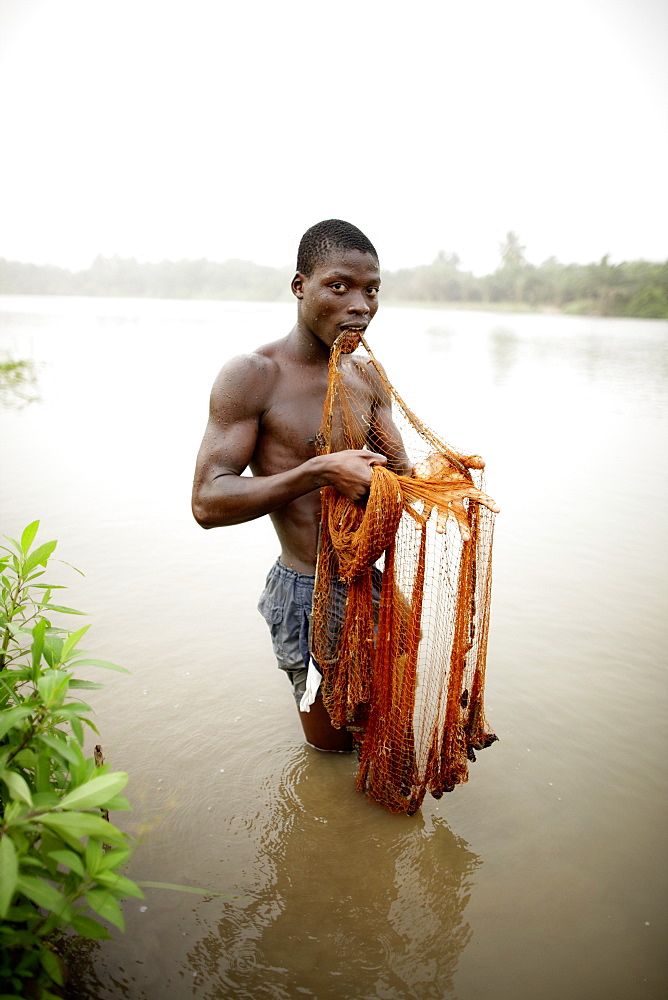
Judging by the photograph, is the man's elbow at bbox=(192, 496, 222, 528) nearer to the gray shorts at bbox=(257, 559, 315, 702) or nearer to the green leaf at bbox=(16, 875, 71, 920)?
the gray shorts at bbox=(257, 559, 315, 702)

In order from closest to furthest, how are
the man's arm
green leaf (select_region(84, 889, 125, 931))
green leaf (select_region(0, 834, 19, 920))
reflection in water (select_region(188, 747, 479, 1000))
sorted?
green leaf (select_region(0, 834, 19, 920)) < green leaf (select_region(84, 889, 125, 931)) < reflection in water (select_region(188, 747, 479, 1000)) < the man's arm

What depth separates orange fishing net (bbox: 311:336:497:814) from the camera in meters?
2.05

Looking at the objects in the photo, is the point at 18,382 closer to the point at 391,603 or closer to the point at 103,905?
the point at 391,603

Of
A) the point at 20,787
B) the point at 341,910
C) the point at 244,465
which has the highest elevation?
the point at 244,465

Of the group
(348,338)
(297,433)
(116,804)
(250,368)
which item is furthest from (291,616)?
(116,804)

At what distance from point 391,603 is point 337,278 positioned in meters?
1.04

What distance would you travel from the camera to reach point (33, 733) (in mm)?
1462

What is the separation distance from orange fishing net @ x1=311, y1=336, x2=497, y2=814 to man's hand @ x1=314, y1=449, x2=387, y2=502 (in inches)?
1.5

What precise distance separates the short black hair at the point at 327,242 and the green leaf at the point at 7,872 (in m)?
1.79

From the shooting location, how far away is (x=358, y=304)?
2.21m

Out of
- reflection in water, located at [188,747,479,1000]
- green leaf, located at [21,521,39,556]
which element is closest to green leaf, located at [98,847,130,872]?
green leaf, located at [21,521,39,556]

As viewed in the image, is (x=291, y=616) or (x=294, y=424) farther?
(x=291, y=616)

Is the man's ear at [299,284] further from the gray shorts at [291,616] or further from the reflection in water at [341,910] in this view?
the reflection in water at [341,910]

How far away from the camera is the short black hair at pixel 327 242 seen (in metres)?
2.19
